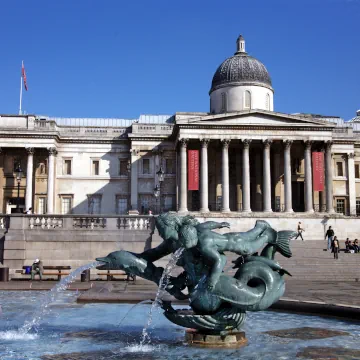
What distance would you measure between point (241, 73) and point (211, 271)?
46199mm

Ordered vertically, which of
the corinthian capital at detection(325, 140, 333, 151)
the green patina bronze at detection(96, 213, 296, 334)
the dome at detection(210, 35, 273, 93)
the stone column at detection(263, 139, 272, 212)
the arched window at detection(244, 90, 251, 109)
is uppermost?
the dome at detection(210, 35, 273, 93)

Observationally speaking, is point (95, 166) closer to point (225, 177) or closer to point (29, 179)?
point (29, 179)

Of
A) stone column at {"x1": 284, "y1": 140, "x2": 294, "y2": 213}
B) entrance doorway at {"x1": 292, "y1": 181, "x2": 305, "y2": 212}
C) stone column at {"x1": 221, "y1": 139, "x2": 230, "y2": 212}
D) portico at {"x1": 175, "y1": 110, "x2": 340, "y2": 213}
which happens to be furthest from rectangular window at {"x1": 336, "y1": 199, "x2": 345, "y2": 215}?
stone column at {"x1": 221, "y1": 139, "x2": 230, "y2": 212}

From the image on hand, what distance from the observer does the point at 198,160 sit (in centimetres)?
4741

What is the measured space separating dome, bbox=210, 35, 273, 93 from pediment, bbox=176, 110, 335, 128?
6399 mm

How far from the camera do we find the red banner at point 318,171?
47.7m

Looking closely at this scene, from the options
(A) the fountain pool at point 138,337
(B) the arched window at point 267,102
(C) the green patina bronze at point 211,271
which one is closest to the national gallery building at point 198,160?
(B) the arched window at point 267,102

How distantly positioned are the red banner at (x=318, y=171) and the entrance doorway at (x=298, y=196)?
4.53m

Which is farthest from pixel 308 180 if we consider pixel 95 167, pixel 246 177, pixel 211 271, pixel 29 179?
pixel 211 271

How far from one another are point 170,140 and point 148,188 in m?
5.28

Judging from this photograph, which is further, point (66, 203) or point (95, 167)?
point (95, 167)

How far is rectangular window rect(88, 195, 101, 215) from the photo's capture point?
52.9 metres

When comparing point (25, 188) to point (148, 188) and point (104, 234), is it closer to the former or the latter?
point (148, 188)

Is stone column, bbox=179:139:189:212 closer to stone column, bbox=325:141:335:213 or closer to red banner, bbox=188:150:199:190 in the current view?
red banner, bbox=188:150:199:190
